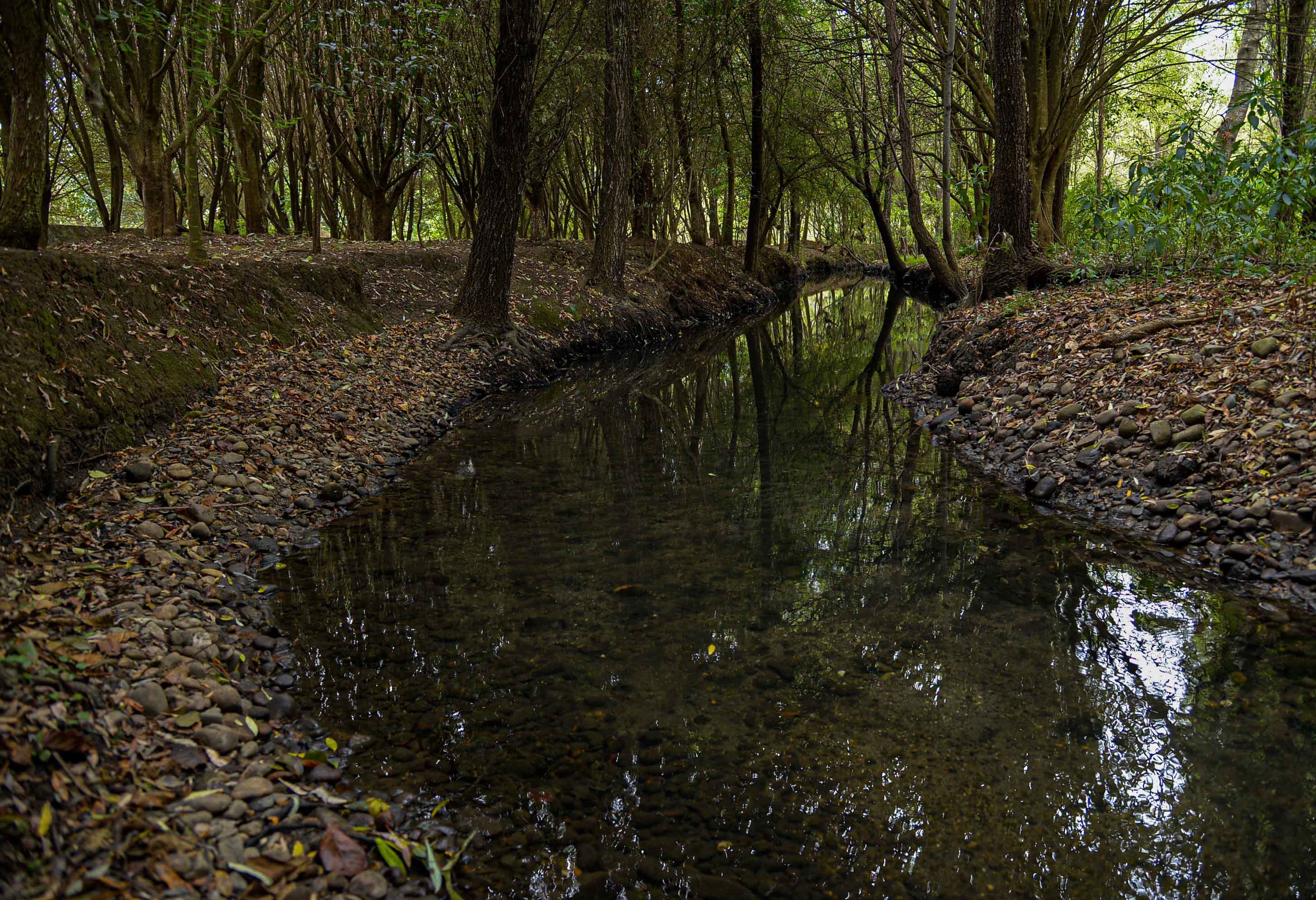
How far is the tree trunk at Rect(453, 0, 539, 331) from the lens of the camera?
10.0 m

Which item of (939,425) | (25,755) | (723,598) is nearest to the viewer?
(25,755)

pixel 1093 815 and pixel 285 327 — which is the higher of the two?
pixel 285 327

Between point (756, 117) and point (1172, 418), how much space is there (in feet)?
54.3

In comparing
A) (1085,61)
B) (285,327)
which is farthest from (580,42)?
(285,327)


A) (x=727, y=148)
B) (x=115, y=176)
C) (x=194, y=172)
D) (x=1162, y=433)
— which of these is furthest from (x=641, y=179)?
(x=1162, y=433)

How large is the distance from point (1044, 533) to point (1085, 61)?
12.0 meters

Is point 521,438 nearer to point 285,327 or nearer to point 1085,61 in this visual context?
point 285,327

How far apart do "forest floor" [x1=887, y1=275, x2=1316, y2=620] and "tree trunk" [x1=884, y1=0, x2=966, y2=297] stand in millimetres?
5425

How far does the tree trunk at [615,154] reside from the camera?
1413 centimetres

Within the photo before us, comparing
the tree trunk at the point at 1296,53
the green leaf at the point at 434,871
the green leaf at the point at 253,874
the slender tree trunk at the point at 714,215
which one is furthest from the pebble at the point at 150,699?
the slender tree trunk at the point at 714,215

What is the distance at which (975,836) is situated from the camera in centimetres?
285

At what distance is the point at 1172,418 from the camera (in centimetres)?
591

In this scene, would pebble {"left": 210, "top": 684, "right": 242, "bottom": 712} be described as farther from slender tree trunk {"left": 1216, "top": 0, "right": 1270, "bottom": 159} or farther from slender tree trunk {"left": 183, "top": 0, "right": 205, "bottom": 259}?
slender tree trunk {"left": 1216, "top": 0, "right": 1270, "bottom": 159}

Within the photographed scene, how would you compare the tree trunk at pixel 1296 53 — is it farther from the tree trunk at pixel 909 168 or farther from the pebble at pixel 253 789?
the pebble at pixel 253 789
